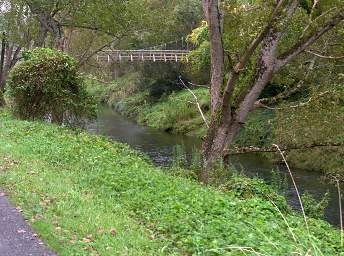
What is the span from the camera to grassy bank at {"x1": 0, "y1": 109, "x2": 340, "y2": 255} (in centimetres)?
686

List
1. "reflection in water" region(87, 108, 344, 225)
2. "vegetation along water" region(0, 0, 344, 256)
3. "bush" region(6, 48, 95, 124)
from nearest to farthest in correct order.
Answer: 1. "vegetation along water" region(0, 0, 344, 256)
2. "bush" region(6, 48, 95, 124)
3. "reflection in water" region(87, 108, 344, 225)

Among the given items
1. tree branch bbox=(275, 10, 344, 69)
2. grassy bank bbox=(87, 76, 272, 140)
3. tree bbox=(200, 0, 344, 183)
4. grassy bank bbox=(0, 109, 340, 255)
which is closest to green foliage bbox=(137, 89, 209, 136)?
grassy bank bbox=(87, 76, 272, 140)

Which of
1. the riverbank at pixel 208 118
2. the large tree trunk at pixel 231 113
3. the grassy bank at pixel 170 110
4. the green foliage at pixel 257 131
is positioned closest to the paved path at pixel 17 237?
the large tree trunk at pixel 231 113

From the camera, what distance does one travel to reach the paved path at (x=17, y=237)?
6269 mm

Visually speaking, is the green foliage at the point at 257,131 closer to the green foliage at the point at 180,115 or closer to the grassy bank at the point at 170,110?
the grassy bank at the point at 170,110

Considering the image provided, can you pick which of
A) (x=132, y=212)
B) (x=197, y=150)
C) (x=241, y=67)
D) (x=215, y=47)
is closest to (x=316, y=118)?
(x=241, y=67)

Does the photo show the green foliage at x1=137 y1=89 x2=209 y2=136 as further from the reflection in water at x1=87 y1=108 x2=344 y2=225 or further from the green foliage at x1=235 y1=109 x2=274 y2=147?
the green foliage at x1=235 y1=109 x2=274 y2=147

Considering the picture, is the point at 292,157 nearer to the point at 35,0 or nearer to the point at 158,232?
the point at 35,0

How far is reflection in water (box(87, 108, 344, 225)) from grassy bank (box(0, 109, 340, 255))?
706 cm

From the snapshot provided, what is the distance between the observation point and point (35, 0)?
26484 mm

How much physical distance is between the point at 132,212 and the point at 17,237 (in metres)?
2.38

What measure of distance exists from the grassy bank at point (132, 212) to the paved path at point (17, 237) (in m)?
0.16

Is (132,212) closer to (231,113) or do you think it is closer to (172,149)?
(231,113)

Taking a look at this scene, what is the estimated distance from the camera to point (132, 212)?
8.72m
